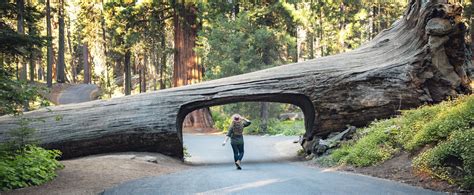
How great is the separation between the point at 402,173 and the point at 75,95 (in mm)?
35122

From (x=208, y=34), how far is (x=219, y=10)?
8.39ft

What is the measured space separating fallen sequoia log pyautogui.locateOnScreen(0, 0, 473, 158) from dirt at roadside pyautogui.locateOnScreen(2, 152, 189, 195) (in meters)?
0.99

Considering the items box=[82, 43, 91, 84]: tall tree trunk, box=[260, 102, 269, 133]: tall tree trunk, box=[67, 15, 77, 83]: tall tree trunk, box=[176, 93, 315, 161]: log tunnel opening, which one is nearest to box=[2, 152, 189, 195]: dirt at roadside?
box=[176, 93, 315, 161]: log tunnel opening

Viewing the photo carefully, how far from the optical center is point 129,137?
47.1ft

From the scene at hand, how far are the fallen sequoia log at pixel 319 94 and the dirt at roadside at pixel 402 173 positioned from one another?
4053mm

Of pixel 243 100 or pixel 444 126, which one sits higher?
pixel 243 100

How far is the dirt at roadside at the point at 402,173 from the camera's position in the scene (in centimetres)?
747

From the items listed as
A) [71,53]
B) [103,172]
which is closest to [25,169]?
[103,172]

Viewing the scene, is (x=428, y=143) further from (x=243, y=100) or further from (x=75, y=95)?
(x=75, y=95)

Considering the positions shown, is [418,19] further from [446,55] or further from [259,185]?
[259,185]

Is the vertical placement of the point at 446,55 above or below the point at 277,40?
below

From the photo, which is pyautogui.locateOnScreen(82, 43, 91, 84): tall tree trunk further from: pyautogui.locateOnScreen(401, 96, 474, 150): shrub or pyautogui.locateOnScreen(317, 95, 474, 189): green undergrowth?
pyautogui.locateOnScreen(401, 96, 474, 150): shrub

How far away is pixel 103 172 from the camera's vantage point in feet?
33.3

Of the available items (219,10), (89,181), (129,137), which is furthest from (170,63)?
(89,181)
